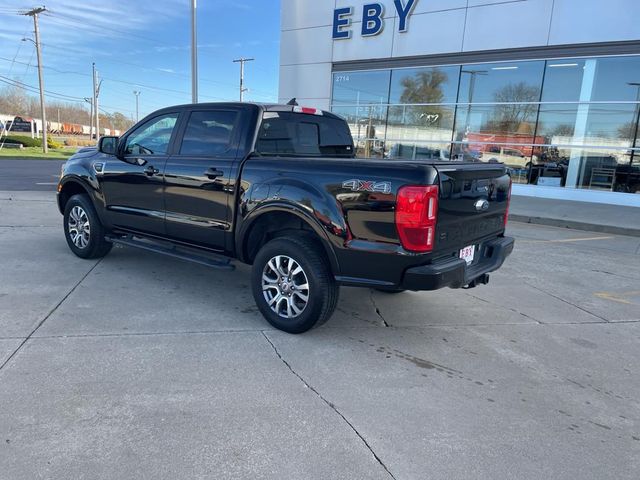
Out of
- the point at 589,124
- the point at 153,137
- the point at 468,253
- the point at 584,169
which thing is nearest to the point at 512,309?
the point at 468,253

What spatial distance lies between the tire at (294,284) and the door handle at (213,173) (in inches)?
33.8

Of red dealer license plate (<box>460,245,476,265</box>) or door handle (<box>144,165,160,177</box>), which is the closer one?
red dealer license plate (<box>460,245,476,265</box>)

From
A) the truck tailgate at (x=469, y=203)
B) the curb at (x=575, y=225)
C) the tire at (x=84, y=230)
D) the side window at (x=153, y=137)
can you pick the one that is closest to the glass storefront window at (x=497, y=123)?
the curb at (x=575, y=225)

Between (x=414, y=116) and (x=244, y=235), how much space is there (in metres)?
15.1

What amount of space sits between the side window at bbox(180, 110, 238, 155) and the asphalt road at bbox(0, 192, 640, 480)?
4.98 ft

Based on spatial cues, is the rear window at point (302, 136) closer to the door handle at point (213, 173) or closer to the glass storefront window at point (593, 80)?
the door handle at point (213, 173)

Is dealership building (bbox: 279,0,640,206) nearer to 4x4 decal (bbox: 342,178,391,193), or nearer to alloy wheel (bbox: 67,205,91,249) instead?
alloy wheel (bbox: 67,205,91,249)

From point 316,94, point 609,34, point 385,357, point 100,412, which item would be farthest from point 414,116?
point 100,412

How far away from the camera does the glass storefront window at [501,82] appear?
1554 cm

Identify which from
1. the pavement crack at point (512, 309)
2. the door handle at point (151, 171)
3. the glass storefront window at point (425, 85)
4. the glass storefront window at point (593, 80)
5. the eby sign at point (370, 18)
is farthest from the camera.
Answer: the glass storefront window at point (425, 85)

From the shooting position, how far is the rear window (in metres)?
4.70

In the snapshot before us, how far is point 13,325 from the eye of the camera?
4.08 meters

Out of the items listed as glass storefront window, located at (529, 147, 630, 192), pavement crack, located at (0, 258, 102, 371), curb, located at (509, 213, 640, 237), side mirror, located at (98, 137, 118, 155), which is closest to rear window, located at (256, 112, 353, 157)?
side mirror, located at (98, 137, 118, 155)

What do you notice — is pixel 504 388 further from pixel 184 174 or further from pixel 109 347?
pixel 184 174
